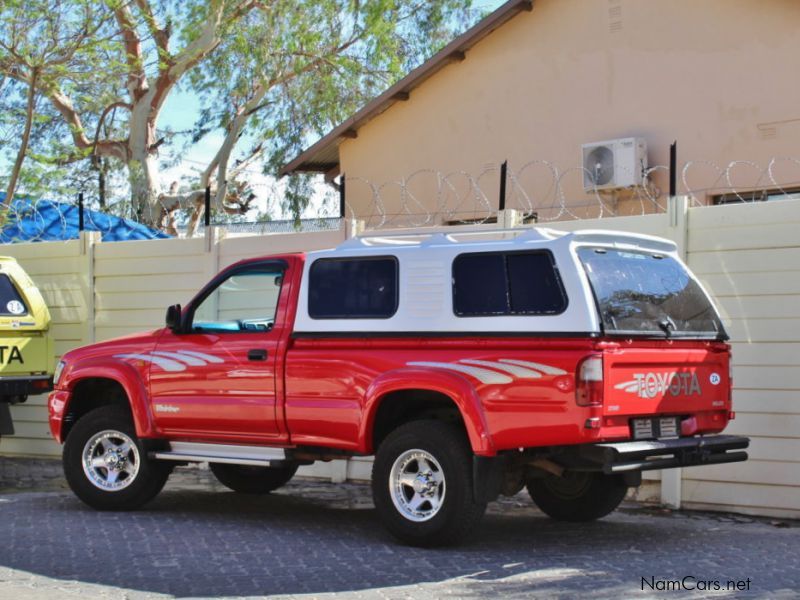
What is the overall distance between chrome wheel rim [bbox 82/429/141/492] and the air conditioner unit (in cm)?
739

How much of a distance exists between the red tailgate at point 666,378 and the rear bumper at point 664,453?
21 centimetres

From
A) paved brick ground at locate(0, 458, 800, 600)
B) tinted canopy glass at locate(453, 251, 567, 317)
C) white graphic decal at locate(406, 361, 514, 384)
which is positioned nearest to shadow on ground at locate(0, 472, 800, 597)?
paved brick ground at locate(0, 458, 800, 600)

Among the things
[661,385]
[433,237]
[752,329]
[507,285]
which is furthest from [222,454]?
[752,329]

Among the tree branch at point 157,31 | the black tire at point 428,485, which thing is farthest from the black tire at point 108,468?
the tree branch at point 157,31

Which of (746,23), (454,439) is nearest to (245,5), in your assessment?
(746,23)

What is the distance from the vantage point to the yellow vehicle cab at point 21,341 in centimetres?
1189

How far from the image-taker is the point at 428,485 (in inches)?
318

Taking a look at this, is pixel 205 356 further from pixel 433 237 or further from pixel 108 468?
pixel 433 237

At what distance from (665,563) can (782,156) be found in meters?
8.08

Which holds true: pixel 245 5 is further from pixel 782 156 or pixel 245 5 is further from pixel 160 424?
pixel 160 424

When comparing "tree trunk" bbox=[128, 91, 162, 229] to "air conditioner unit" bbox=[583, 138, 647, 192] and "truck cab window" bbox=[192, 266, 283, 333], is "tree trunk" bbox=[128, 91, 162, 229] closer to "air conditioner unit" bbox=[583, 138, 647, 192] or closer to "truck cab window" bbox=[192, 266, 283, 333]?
"air conditioner unit" bbox=[583, 138, 647, 192]

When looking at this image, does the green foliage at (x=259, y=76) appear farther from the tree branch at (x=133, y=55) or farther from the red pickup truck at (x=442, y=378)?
the red pickup truck at (x=442, y=378)

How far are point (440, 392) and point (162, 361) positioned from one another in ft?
8.62

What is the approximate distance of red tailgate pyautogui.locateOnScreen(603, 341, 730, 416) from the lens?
24.7 ft
